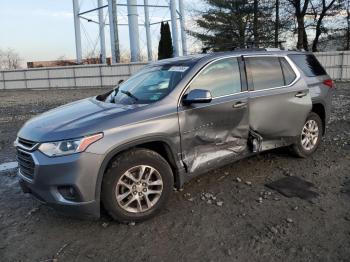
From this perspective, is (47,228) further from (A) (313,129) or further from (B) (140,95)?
(A) (313,129)

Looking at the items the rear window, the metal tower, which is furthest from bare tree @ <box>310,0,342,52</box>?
the rear window

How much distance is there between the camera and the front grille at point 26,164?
13.3 ft

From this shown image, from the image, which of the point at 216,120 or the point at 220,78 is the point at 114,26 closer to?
the point at 220,78

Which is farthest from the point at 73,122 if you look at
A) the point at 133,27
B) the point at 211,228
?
the point at 133,27

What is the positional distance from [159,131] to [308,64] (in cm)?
327

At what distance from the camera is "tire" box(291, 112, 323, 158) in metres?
6.06

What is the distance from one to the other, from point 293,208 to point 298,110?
1.81 m

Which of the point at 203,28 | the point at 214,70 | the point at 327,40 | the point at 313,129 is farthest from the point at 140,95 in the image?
the point at 327,40

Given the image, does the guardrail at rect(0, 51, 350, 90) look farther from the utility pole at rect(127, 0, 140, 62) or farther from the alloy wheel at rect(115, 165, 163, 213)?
the alloy wheel at rect(115, 165, 163, 213)

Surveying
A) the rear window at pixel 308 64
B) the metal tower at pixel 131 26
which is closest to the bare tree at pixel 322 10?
the metal tower at pixel 131 26

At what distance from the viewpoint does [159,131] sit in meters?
4.26

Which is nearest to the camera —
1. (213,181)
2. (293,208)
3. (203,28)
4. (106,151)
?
(106,151)

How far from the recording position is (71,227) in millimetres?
4309

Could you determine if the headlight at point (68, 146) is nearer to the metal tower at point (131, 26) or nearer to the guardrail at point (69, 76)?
the guardrail at point (69, 76)
